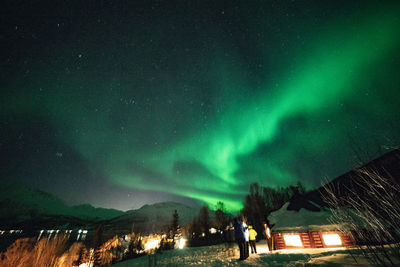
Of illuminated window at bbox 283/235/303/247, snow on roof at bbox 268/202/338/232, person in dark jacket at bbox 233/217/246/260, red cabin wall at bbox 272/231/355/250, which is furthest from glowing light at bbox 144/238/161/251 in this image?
person in dark jacket at bbox 233/217/246/260

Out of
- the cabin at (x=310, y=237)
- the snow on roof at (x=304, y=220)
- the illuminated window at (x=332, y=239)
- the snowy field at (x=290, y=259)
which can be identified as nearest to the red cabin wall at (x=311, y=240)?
the cabin at (x=310, y=237)

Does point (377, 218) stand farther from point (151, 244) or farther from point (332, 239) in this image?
point (151, 244)

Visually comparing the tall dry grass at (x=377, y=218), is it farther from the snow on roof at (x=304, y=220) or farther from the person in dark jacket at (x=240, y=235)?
the person in dark jacket at (x=240, y=235)

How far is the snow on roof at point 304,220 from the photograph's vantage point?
535 inches

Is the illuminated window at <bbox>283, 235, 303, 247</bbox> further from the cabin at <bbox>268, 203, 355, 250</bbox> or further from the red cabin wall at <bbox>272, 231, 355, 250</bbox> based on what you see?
the red cabin wall at <bbox>272, 231, 355, 250</bbox>

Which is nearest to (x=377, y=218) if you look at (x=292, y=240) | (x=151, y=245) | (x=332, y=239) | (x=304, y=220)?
(x=332, y=239)

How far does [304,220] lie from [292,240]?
18.8 ft

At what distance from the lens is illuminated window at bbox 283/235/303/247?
526 inches

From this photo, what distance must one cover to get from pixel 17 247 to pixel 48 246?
150cm

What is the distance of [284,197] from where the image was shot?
156 feet

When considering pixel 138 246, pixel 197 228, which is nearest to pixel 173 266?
pixel 138 246

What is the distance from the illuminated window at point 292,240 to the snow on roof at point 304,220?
498mm

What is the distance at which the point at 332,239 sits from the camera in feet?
42.1

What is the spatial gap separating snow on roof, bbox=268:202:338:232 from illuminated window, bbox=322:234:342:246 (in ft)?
1.52
